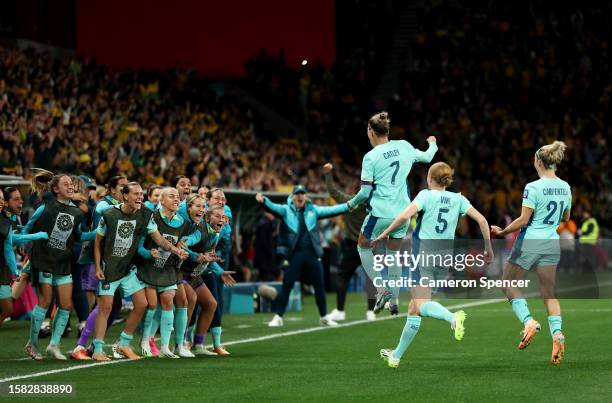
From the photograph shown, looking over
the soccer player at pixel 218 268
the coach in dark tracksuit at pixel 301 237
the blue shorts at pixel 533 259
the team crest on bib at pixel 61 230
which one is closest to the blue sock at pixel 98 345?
the team crest on bib at pixel 61 230

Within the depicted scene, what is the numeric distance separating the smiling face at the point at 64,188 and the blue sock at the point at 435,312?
4184 millimetres

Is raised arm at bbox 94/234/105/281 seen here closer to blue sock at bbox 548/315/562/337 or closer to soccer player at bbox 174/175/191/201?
soccer player at bbox 174/175/191/201

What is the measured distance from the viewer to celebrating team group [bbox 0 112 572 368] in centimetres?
1149

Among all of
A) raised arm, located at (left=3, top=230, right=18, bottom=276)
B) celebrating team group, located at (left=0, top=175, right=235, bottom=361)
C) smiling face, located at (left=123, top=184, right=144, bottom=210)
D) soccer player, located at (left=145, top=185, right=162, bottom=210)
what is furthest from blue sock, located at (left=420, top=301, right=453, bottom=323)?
raised arm, located at (left=3, top=230, right=18, bottom=276)

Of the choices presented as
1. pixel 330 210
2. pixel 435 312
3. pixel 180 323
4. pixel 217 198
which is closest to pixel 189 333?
pixel 180 323

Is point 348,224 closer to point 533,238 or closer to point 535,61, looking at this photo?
point 533,238

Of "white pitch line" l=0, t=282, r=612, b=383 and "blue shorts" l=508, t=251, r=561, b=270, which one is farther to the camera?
"blue shorts" l=508, t=251, r=561, b=270

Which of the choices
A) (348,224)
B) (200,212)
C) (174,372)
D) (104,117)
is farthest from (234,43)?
(174,372)

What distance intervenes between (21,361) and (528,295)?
14451 mm

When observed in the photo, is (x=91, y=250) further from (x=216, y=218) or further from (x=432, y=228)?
(x=432, y=228)

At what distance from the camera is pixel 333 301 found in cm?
2362

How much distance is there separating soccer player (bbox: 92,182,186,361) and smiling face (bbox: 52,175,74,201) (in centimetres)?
65

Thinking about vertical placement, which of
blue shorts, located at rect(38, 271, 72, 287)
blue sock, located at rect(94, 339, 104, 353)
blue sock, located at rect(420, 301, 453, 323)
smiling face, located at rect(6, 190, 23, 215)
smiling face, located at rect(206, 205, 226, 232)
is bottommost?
blue sock, located at rect(94, 339, 104, 353)

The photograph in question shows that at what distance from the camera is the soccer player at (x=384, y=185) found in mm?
12133
